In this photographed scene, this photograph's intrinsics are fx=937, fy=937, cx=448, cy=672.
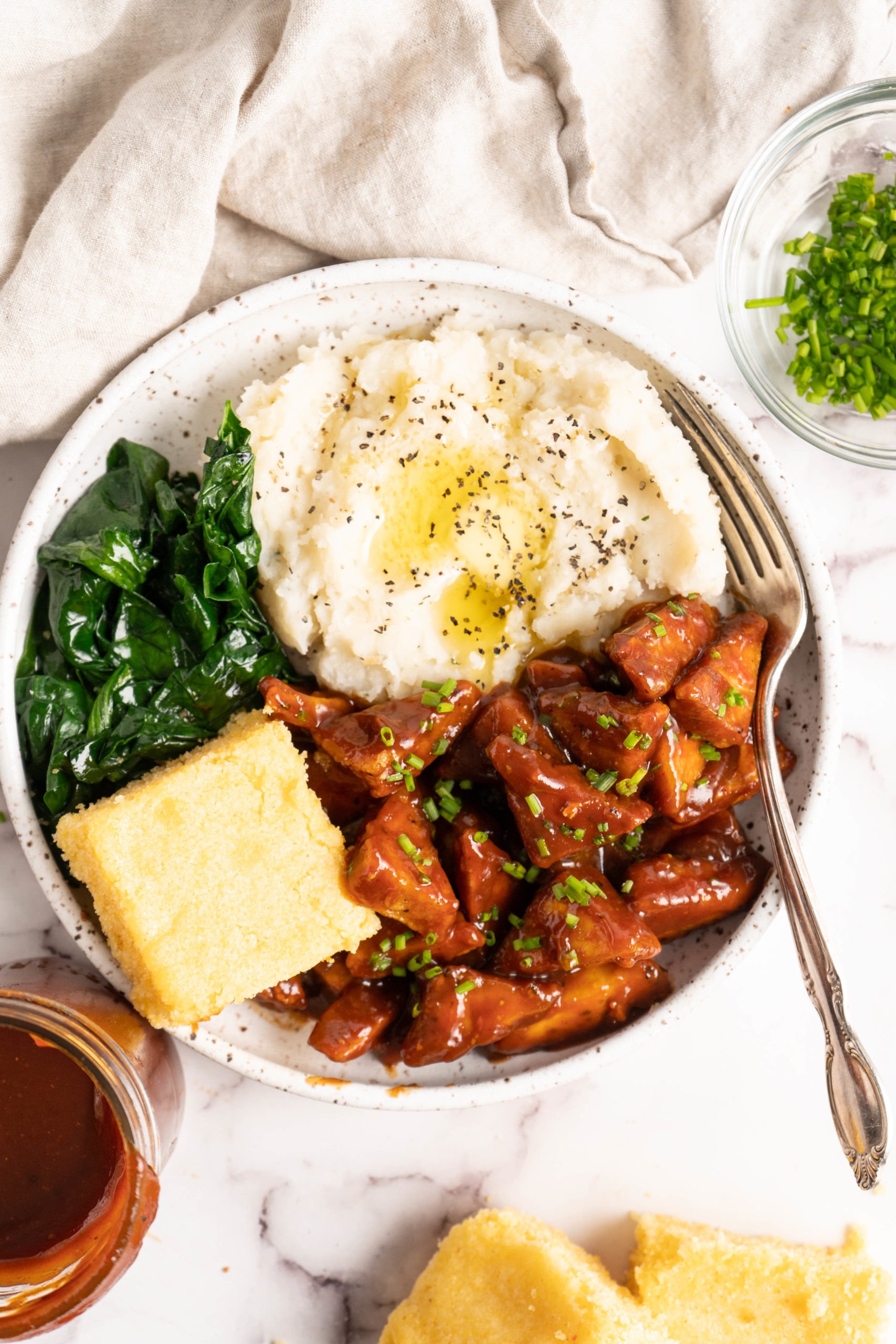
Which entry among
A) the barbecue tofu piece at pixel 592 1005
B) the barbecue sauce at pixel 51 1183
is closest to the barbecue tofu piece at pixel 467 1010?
the barbecue tofu piece at pixel 592 1005

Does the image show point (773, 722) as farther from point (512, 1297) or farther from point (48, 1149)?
point (48, 1149)

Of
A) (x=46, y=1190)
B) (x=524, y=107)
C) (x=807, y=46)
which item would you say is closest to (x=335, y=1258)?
(x=46, y=1190)

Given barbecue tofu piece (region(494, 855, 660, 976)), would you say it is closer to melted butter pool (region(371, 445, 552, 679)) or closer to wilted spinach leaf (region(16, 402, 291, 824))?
melted butter pool (region(371, 445, 552, 679))

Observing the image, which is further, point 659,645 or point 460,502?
point 460,502

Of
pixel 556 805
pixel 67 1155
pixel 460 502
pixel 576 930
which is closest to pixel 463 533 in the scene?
pixel 460 502

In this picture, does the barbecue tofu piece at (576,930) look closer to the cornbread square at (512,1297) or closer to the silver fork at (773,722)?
the silver fork at (773,722)

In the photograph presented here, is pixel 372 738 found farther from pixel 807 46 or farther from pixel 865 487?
pixel 807 46
